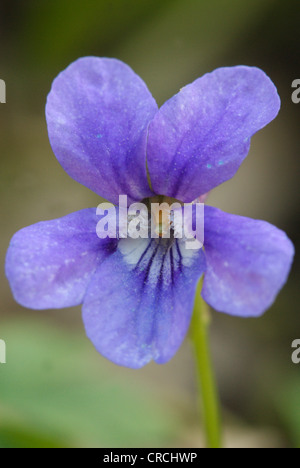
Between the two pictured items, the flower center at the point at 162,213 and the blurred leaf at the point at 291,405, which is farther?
the blurred leaf at the point at 291,405

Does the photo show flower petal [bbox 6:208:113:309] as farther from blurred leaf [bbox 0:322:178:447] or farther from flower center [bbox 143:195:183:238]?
blurred leaf [bbox 0:322:178:447]

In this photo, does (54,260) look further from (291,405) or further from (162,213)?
(291,405)

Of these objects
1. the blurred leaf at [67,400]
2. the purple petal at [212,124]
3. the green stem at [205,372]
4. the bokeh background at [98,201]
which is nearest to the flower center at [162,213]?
the purple petal at [212,124]

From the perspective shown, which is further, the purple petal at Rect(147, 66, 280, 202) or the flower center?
the flower center

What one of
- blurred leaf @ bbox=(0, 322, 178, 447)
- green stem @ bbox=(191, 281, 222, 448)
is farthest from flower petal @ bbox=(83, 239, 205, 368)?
blurred leaf @ bbox=(0, 322, 178, 447)

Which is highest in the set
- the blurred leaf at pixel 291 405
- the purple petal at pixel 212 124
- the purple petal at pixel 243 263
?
the purple petal at pixel 212 124

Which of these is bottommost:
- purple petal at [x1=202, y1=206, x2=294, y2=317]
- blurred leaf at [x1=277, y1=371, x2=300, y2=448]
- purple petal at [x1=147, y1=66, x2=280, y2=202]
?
purple petal at [x1=202, y1=206, x2=294, y2=317]

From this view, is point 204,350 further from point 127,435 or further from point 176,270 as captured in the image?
point 127,435

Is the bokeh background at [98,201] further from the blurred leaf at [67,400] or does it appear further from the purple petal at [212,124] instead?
the purple petal at [212,124]
